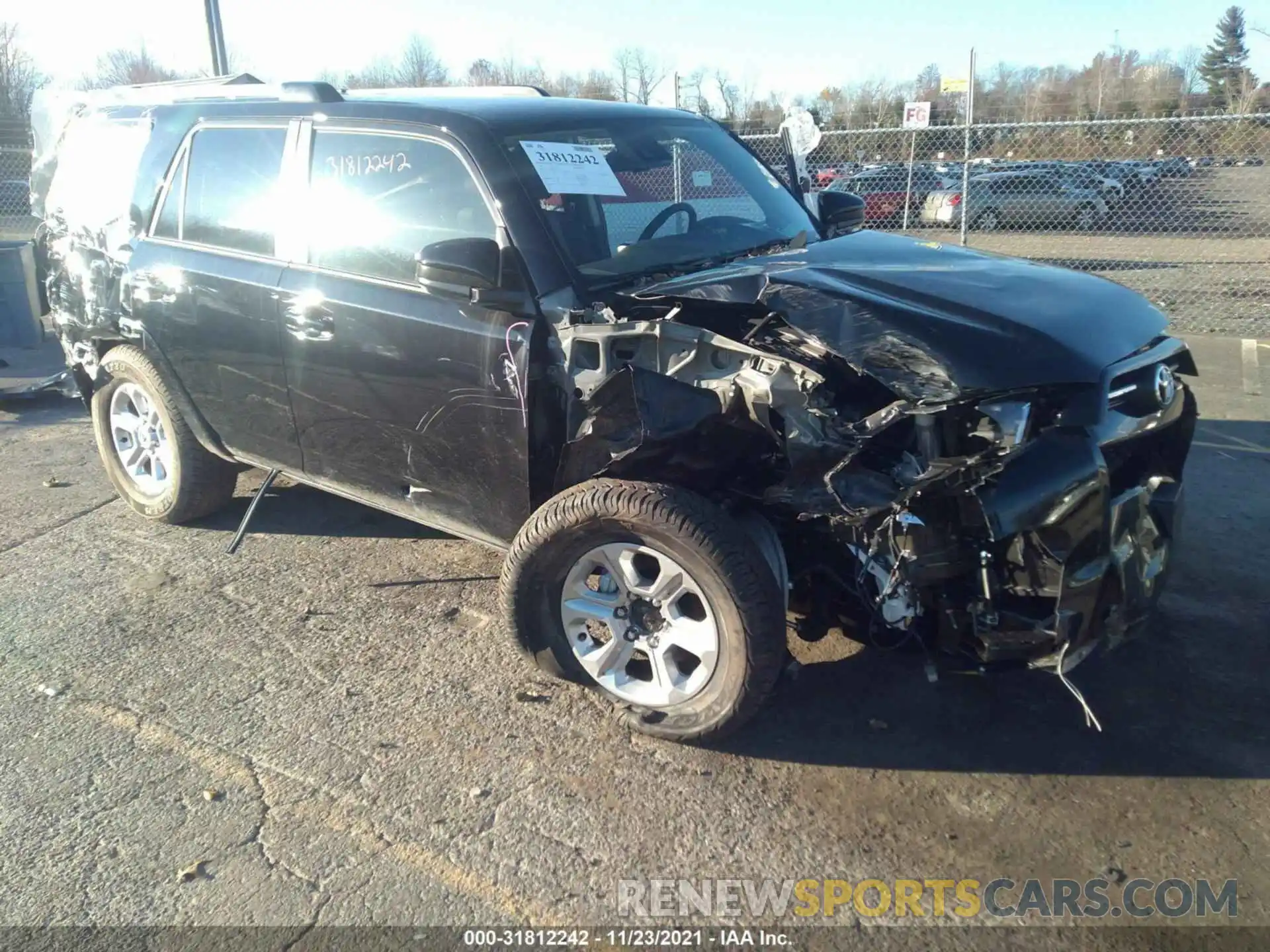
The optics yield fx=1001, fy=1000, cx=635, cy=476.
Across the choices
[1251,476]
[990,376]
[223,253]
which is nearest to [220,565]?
[223,253]

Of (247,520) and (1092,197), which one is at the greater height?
(1092,197)

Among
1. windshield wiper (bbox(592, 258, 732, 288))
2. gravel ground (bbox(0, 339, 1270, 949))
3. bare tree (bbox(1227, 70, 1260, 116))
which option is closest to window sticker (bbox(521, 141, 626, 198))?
windshield wiper (bbox(592, 258, 732, 288))

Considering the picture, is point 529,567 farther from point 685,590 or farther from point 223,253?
point 223,253

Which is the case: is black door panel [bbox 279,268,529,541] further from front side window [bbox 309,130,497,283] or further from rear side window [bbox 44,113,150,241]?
rear side window [bbox 44,113,150,241]

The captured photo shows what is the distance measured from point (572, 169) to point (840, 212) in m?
1.69

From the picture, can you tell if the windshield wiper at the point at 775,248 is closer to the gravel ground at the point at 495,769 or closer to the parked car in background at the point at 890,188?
the gravel ground at the point at 495,769

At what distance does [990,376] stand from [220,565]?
3.59m

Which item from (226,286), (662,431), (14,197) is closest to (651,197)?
(662,431)

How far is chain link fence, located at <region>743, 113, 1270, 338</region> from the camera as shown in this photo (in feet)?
47.3

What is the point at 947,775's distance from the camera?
3.09 meters

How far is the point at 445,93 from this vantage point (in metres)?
4.49

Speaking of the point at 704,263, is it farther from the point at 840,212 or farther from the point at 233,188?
the point at 233,188

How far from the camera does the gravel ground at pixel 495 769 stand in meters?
2.71

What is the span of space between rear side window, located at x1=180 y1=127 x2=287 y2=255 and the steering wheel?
1.59 metres
